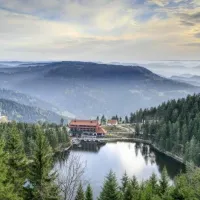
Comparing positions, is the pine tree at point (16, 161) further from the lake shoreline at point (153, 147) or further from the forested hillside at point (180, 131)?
the lake shoreline at point (153, 147)

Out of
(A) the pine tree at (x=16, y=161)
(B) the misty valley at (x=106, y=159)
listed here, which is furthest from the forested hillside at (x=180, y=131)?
(A) the pine tree at (x=16, y=161)

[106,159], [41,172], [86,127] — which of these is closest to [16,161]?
[41,172]

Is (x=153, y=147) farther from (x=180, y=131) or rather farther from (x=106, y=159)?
(x=106, y=159)

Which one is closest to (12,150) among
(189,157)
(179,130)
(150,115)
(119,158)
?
(189,157)

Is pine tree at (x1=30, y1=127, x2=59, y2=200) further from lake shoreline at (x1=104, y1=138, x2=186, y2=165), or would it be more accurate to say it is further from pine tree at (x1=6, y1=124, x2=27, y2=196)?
lake shoreline at (x1=104, y1=138, x2=186, y2=165)

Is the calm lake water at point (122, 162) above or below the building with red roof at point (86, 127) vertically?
below

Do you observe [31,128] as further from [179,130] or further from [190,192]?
[190,192]
